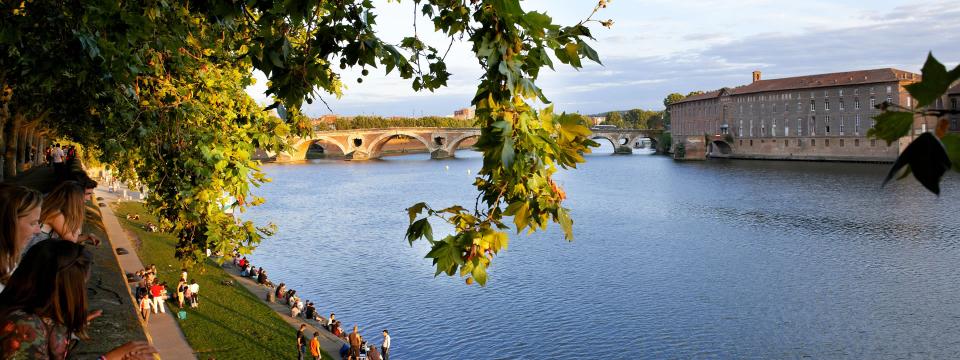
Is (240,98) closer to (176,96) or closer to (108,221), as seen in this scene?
(176,96)

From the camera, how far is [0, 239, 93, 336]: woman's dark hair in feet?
12.9

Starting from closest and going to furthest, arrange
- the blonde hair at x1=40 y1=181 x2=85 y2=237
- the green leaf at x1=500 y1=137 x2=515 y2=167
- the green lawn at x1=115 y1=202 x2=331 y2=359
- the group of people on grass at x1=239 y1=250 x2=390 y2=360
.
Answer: the green leaf at x1=500 y1=137 x2=515 y2=167
the blonde hair at x1=40 y1=181 x2=85 y2=237
the green lawn at x1=115 y1=202 x2=331 y2=359
the group of people on grass at x1=239 y1=250 x2=390 y2=360

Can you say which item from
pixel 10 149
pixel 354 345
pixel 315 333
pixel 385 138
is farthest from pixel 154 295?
pixel 385 138

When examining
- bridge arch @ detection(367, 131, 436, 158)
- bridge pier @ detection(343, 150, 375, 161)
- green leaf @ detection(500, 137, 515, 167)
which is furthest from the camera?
bridge pier @ detection(343, 150, 375, 161)

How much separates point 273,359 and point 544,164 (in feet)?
51.9

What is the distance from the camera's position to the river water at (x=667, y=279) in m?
20.9

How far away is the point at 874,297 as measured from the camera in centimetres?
2423

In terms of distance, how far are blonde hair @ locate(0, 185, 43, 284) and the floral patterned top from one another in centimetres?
108

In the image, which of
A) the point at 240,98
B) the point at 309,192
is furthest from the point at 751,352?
the point at 309,192

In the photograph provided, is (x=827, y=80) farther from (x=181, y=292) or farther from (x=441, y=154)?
(x=181, y=292)

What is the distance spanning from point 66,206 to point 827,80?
282ft

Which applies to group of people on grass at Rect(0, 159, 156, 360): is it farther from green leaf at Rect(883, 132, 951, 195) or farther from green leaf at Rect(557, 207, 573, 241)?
green leaf at Rect(883, 132, 951, 195)

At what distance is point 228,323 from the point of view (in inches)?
768

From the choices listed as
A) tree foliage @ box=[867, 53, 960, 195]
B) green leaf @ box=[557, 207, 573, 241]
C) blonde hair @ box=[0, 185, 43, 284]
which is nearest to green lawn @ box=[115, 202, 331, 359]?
blonde hair @ box=[0, 185, 43, 284]
